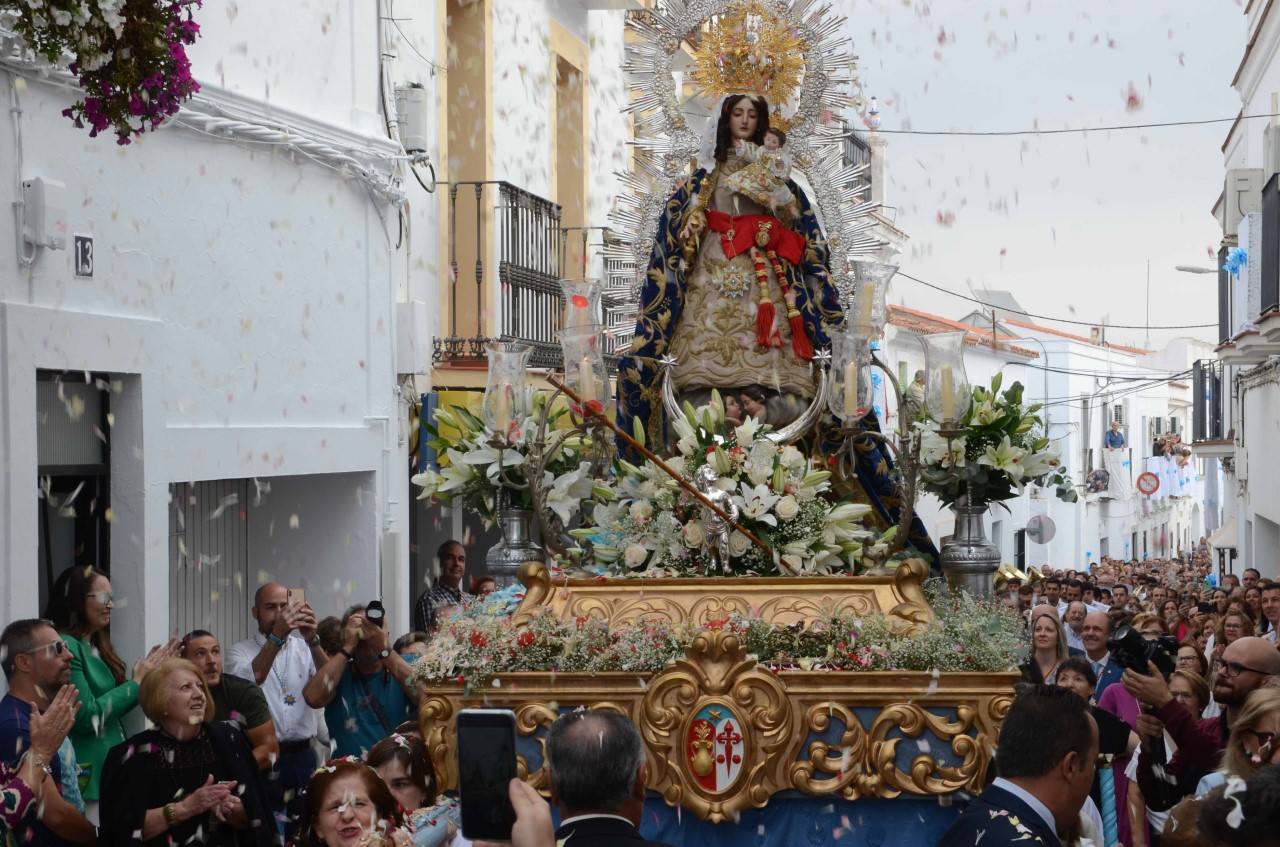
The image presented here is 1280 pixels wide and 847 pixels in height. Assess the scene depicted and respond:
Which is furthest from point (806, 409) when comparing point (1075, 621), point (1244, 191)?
point (1244, 191)

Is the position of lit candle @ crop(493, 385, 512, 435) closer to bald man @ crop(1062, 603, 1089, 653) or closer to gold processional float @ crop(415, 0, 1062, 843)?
gold processional float @ crop(415, 0, 1062, 843)

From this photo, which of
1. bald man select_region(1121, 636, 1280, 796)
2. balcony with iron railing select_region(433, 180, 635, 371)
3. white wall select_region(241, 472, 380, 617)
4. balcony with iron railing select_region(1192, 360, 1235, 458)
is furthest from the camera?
balcony with iron railing select_region(1192, 360, 1235, 458)

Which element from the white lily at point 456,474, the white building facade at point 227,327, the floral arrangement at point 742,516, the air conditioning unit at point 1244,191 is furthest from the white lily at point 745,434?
the air conditioning unit at point 1244,191

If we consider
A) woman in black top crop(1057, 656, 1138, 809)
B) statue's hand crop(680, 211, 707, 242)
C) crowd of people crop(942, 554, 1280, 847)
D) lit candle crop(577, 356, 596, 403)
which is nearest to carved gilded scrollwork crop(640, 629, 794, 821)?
crowd of people crop(942, 554, 1280, 847)

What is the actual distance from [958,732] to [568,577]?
141 cm

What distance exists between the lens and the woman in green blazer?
529cm

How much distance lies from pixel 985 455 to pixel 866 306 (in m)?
0.66

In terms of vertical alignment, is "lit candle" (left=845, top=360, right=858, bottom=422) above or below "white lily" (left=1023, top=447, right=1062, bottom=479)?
above

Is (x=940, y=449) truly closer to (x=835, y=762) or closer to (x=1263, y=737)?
(x=835, y=762)

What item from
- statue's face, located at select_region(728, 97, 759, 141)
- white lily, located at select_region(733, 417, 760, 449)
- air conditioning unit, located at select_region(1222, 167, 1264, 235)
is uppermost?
air conditioning unit, located at select_region(1222, 167, 1264, 235)

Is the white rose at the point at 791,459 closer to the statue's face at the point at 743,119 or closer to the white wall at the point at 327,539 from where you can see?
the statue's face at the point at 743,119

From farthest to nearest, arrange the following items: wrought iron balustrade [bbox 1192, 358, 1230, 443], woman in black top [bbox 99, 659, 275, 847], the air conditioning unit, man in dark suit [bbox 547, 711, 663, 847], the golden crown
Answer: wrought iron balustrade [bbox 1192, 358, 1230, 443], the air conditioning unit, the golden crown, woman in black top [bbox 99, 659, 275, 847], man in dark suit [bbox 547, 711, 663, 847]

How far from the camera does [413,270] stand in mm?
11500

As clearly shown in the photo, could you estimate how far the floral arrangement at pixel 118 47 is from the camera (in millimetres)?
5039
